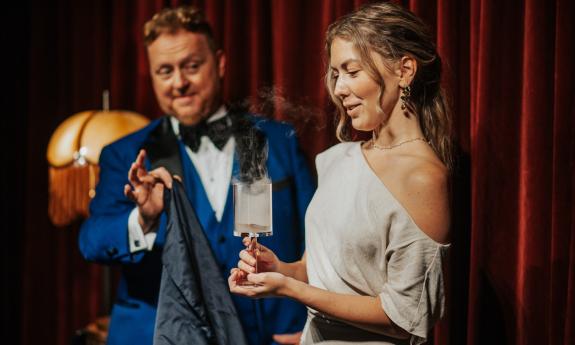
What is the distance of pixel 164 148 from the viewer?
224 cm

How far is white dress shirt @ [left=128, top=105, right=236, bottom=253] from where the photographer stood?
2127 millimetres

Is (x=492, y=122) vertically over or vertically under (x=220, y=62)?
under

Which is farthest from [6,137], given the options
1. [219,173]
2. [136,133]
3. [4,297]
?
[219,173]

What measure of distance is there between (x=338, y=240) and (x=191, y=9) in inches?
41.2

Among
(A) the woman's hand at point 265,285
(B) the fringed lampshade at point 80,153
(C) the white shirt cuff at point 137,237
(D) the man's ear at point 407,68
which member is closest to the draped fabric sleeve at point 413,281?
(A) the woman's hand at point 265,285

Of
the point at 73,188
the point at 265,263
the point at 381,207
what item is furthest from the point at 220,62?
the point at 381,207

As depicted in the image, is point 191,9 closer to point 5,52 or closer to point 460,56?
point 460,56

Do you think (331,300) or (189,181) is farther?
(189,181)

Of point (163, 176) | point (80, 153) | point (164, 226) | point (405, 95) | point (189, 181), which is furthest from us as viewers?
point (80, 153)

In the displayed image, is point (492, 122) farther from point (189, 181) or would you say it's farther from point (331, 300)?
point (189, 181)

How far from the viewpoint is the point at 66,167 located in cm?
260

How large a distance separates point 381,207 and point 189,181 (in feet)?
2.70

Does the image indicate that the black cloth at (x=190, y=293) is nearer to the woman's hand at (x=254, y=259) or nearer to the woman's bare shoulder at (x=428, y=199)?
the woman's hand at (x=254, y=259)

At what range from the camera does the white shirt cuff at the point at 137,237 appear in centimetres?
212
